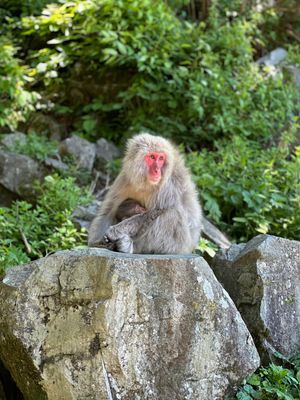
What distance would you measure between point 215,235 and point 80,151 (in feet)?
8.76

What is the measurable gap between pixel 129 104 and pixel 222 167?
8.34 feet

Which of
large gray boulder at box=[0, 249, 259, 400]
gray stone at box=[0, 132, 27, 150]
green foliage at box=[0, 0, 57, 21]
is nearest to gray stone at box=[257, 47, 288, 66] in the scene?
green foliage at box=[0, 0, 57, 21]

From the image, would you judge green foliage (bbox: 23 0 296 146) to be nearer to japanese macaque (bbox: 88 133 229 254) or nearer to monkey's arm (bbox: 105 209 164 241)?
japanese macaque (bbox: 88 133 229 254)

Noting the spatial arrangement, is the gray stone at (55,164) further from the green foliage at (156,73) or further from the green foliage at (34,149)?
the green foliage at (156,73)

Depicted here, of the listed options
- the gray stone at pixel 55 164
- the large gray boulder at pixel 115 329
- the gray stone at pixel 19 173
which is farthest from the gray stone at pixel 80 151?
the large gray boulder at pixel 115 329

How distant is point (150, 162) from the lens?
4.78m

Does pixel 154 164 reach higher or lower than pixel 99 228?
higher

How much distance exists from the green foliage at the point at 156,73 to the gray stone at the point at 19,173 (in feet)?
6.35

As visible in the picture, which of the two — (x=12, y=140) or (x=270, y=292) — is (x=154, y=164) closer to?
(x=270, y=292)

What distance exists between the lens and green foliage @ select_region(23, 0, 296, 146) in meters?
8.44

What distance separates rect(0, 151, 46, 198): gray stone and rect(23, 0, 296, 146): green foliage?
193 cm

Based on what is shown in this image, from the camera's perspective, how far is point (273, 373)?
3967mm

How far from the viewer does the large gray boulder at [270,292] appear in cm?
430

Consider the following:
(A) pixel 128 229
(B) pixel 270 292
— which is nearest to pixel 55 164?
(A) pixel 128 229
